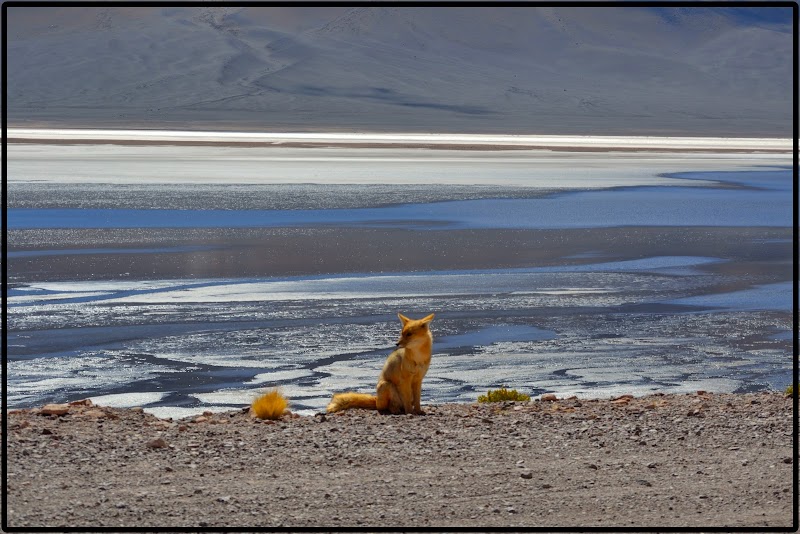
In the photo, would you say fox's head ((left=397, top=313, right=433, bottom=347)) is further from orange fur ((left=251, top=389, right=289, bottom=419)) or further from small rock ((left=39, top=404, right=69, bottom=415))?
small rock ((left=39, top=404, right=69, bottom=415))

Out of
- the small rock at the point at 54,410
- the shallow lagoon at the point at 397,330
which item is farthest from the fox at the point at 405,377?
the small rock at the point at 54,410

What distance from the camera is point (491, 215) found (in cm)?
2389

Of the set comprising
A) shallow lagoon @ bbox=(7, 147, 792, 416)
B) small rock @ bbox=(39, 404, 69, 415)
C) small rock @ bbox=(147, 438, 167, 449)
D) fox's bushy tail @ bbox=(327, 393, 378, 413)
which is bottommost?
shallow lagoon @ bbox=(7, 147, 792, 416)

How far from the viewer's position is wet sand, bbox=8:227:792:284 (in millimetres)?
16344

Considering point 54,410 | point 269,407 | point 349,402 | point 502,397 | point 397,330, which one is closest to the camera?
point 54,410

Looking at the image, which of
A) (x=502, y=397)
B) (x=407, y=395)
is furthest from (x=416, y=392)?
(x=502, y=397)

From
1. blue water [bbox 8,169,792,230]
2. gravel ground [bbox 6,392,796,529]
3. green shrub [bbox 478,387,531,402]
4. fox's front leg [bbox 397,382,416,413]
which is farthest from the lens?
blue water [bbox 8,169,792,230]

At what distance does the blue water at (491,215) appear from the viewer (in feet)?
72.1

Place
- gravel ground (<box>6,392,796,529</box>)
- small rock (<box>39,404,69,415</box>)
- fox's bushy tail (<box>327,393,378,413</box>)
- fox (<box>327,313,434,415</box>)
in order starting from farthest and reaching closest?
fox's bushy tail (<box>327,393,378,413</box>) → fox (<box>327,313,434,415</box>) → small rock (<box>39,404,69,415</box>) → gravel ground (<box>6,392,796,529</box>)

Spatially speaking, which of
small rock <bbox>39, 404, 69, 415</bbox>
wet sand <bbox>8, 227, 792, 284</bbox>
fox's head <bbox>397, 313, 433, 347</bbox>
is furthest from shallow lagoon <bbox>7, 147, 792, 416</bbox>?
fox's head <bbox>397, 313, 433, 347</bbox>

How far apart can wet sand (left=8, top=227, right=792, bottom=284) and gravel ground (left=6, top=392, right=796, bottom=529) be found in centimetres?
889

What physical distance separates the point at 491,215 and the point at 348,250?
242 inches

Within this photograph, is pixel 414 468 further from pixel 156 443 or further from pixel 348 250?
pixel 348 250

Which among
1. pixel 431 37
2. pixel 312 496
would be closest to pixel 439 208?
pixel 312 496
